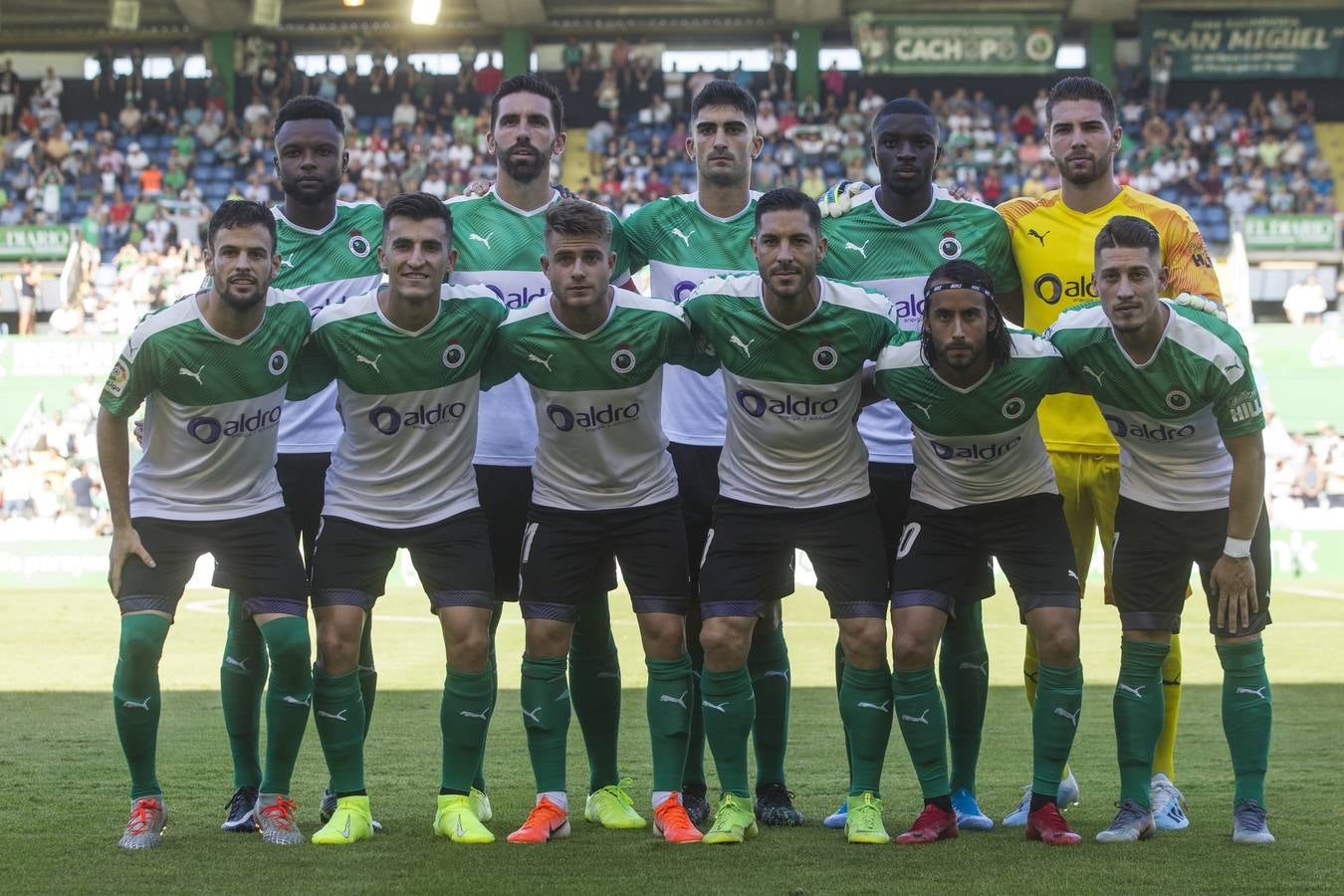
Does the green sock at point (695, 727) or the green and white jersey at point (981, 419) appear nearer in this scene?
the green and white jersey at point (981, 419)

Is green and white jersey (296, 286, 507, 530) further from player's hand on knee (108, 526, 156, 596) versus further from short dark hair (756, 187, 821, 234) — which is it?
short dark hair (756, 187, 821, 234)

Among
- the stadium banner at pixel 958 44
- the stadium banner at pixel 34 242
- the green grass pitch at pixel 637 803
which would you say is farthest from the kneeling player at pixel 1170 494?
the stadium banner at pixel 958 44

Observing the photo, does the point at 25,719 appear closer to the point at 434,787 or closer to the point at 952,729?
the point at 434,787

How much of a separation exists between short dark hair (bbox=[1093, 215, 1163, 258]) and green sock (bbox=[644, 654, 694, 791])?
2077 millimetres

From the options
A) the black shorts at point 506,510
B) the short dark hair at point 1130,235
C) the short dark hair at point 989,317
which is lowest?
the black shorts at point 506,510

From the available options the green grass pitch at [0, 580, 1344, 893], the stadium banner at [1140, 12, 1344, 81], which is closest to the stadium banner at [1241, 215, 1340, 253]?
the stadium banner at [1140, 12, 1344, 81]

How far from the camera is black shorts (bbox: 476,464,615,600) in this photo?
19.4 ft

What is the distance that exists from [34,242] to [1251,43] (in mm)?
22823

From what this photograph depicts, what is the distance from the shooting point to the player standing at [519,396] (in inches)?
230

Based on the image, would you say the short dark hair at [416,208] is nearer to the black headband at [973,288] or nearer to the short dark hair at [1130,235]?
the black headband at [973,288]

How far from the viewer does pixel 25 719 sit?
8625 mm

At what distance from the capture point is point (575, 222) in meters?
5.34

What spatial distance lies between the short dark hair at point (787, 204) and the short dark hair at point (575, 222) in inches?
21.6

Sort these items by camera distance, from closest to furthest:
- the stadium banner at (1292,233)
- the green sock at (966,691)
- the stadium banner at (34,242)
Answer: the green sock at (966,691)
the stadium banner at (1292,233)
the stadium banner at (34,242)
